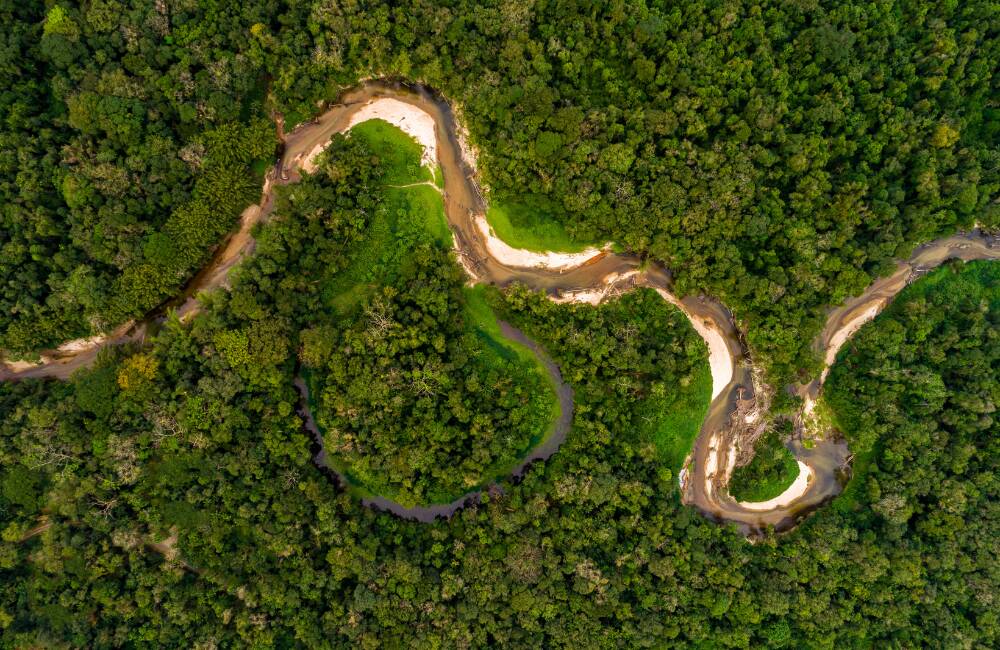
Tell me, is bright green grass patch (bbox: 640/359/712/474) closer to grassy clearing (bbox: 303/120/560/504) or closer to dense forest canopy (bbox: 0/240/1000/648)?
dense forest canopy (bbox: 0/240/1000/648)

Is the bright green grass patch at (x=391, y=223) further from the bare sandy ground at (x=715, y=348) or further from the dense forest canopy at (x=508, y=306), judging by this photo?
the bare sandy ground at (x=715, y=348)

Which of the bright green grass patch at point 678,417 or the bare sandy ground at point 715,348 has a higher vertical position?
the bare sandy ground at point 715,348

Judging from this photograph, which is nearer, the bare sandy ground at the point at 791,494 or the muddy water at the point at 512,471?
the muddy water at the point at 512,471

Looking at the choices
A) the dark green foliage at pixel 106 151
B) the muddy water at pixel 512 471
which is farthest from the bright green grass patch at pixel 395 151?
the muddy water at pixel 512 471

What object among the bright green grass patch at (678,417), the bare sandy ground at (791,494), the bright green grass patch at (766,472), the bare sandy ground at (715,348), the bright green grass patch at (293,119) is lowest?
the bare sandy ground at (791,494)

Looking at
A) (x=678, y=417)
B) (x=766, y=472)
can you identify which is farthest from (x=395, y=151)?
(x=766, y=472)

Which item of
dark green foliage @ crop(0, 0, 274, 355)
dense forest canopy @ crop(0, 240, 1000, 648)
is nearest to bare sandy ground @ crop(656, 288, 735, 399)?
dense forest canopy @ crop(0, 240, 1000, 648)
